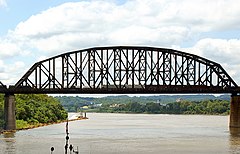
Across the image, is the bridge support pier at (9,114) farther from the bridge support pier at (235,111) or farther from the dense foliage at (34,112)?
the bridge support pier at (235,111)

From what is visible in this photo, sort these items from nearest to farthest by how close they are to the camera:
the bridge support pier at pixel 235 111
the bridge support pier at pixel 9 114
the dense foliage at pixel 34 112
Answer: the bridge support pier at pixel 9 114 < the bridge support pier at pixel 235 111 < the dense foliage at pixel 34 112

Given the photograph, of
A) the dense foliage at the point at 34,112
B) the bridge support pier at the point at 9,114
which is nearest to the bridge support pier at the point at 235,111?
the dense foliage at the point at 34,112

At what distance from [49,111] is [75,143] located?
76936 mm

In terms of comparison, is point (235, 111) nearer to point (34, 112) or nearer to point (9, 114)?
point (34, 112)

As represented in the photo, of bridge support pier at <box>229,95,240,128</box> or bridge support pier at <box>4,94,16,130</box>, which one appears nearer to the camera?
bridge support pier at <box>4,94,16,130</box>

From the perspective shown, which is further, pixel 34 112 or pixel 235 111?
pixel 34 112

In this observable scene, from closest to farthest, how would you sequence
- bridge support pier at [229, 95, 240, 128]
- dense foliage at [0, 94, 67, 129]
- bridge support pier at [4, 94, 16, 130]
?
bridge support pier at [4, 94, 16, 130] → bridge support pier at [229, 95, 240, 128] → dense foliage at [0, 94, 67, 129]

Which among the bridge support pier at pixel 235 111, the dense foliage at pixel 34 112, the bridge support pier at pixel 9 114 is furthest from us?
the dense foliage at pixel 34 112

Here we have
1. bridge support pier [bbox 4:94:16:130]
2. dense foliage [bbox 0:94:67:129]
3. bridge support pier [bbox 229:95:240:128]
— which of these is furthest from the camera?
dense foliage [bbox 0:94:67:129]

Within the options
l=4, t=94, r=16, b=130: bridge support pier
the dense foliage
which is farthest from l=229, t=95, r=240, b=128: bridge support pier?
l=4, t=94, r=16, b=130: bridge support pier

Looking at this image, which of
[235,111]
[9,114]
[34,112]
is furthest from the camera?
[34,112]

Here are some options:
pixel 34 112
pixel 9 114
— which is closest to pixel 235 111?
pixel 34 112

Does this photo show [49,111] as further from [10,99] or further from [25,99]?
[10,99]

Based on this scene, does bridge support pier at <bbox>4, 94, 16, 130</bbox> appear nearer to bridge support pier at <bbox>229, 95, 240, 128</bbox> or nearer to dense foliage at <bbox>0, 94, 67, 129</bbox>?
dense foliage at <bbox>0, 94, 67, 129</bbox>
